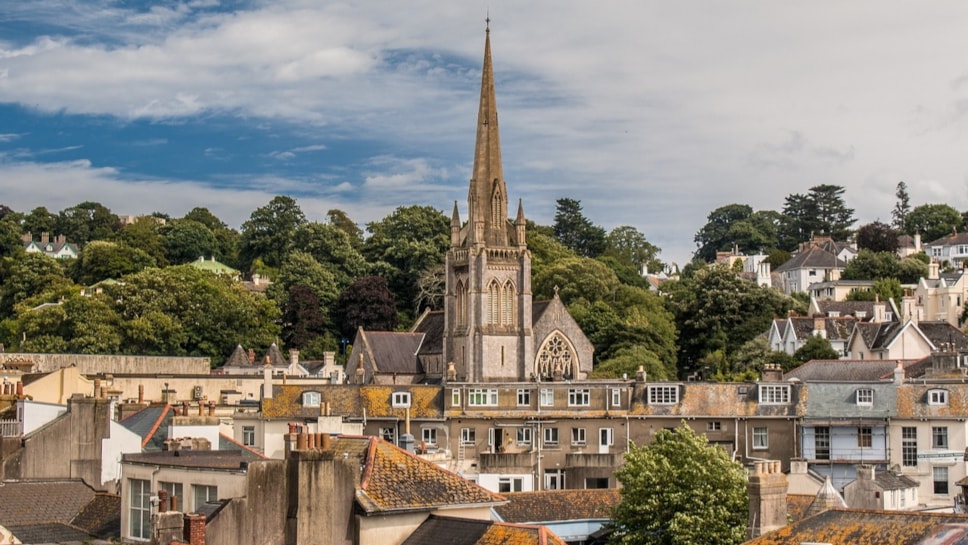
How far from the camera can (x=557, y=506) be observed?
165 ft

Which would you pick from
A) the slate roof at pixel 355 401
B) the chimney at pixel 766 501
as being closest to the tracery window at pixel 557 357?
the slate roof at pixel 355 401

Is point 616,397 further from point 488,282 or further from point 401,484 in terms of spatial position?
point 401,484

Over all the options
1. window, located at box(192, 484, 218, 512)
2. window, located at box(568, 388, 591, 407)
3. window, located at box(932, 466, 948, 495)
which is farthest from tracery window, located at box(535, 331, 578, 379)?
window, located at box(192, 484, 218, 512)

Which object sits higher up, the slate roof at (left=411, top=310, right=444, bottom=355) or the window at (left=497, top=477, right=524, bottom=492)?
the slate roof at (left=411, top=310, right=444, bottom=355)

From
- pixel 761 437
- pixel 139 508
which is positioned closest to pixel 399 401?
pixel 761 437

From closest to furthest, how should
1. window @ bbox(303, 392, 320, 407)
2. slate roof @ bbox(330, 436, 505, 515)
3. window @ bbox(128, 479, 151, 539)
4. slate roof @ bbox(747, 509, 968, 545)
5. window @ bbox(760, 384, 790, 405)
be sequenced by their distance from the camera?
slate roof @ bbox(747, 509, 968, 545), slate roof @ bbox(330, 436, 505, 515), window @ bbox(128, 479, 151, 539), window @ bbox(760, 384, 790, 405), window @ bbox(303, 392, 320, 407)

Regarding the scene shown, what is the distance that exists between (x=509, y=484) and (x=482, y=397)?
21.4 metres

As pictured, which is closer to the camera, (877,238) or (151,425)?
(151,425)

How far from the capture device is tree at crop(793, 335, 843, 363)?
109188 millimetres

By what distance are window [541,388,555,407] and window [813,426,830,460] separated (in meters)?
13.7

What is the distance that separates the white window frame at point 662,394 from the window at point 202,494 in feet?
167

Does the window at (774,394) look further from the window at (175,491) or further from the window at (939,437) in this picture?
the window at (175,491)

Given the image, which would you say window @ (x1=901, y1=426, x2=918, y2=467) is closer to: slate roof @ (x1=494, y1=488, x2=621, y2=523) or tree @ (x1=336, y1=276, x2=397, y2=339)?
slate roof @ (x1=494, y1=488, x2=621, y2=523)

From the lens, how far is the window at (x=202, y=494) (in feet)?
95.7
